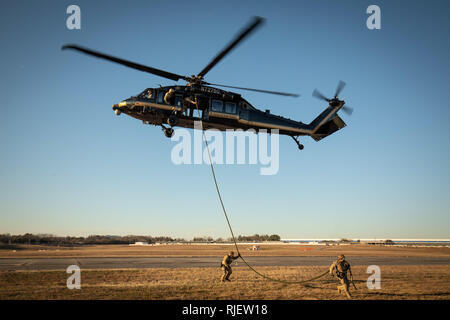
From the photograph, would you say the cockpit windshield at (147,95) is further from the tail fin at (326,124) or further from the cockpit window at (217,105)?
the tail fin at (326,124)

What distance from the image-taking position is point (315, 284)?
17.2 meters

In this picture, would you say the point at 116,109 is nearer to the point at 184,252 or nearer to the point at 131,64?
the point at 131,64

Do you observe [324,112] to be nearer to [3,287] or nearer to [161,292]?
[161,292]

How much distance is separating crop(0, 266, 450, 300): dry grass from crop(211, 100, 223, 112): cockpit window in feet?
26.6

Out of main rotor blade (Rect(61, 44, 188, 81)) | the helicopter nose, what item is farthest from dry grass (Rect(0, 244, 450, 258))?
main rotor blade (Rect(61, 44, 188, 81))

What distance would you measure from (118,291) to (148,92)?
8977mm

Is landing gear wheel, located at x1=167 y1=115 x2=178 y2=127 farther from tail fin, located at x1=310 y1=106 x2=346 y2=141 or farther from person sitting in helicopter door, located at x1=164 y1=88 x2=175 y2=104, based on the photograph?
tail fin, located at x1=310 y1=106 x2=346 y2=141

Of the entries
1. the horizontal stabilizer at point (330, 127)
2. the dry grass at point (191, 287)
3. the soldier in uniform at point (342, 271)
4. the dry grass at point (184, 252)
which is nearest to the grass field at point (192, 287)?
the dry grass at point (191, 287)

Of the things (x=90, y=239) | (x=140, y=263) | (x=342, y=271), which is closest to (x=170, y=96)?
(x=342, y=271)

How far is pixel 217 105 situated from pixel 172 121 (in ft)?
7.36

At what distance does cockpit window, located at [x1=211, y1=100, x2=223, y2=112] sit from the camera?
574 inches
